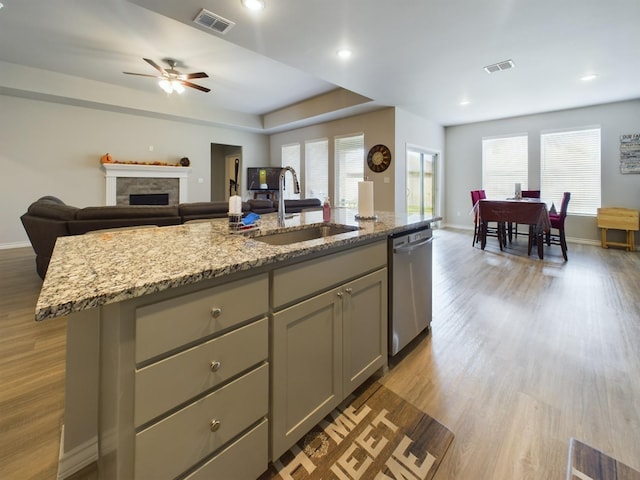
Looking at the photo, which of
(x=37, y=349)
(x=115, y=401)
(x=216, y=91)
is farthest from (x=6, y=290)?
(x=216, y=91)

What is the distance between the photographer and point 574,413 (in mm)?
1482

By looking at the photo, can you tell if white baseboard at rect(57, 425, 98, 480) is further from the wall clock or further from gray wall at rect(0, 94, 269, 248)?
gray wall at rect(0, 94, 269, 248)

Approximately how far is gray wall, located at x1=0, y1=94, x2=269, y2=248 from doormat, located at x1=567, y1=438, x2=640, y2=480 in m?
7.41

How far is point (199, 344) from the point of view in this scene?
88 cm

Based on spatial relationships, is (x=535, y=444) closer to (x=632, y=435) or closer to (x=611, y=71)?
(x=632, y=435)

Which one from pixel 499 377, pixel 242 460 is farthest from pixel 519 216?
pixel 242 460

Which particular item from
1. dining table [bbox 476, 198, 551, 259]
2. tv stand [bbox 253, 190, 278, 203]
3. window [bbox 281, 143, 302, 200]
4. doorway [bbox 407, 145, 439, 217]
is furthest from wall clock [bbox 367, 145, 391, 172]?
tv stand [bbox 253, 190, 278, 203]

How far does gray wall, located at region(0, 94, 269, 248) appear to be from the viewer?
16.8 feet

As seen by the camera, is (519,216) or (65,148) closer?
(519,216)

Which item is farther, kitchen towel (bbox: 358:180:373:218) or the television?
the television

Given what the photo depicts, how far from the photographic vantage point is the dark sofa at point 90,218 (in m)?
2.86

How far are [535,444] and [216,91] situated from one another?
663 cm

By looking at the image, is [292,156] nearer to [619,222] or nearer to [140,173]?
[140,173]

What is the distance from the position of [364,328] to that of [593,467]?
3.42 ft
